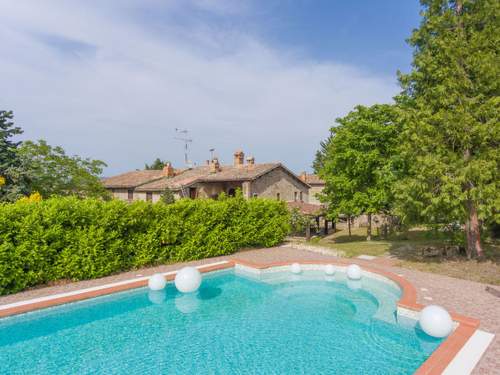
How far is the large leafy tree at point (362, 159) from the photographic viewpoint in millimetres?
19797

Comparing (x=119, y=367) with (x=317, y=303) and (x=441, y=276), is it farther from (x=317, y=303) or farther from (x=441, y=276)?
(x=441, y=276)

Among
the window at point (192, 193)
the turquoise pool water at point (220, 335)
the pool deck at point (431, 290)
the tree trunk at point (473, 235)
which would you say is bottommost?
the turquoise pool water at point (220, 335)

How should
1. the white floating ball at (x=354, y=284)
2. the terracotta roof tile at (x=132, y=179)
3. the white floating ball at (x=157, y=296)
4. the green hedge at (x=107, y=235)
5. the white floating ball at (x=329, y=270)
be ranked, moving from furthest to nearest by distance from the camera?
the terracotta roof tile at (x=132, y=179), the white floating ball at (x=329, y=270), the white floating ball at (x=354, y=284), the white floating ball at (x=157, y=296), the green hedge at (x=107, y=235)

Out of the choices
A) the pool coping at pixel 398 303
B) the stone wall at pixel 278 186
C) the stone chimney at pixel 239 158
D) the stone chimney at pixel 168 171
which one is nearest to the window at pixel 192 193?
the stone chimney at pixel 239 158

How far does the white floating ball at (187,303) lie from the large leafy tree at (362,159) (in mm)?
13729

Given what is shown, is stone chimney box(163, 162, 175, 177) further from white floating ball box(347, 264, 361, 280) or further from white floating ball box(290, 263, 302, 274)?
white floating ball box(347, 264, 361, 280)

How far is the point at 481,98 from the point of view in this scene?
37.3 feet

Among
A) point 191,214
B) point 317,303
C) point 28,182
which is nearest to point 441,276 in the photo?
point 317,303

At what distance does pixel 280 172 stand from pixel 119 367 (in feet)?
95.7

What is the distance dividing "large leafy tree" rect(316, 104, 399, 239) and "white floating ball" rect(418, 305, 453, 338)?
42.5 feet

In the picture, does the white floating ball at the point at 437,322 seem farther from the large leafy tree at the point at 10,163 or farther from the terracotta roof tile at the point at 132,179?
the terracotta roof tile at the point at 132,179

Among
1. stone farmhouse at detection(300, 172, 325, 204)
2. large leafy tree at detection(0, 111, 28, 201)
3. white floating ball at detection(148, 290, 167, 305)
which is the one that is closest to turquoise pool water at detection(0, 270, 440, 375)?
white floating ball at detection(148, 290, 167, 305)

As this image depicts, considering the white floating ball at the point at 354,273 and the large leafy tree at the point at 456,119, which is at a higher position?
the large leafy tree at the point at 456,119

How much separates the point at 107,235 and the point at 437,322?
11077 millimetres
